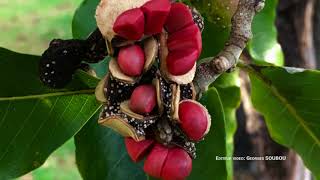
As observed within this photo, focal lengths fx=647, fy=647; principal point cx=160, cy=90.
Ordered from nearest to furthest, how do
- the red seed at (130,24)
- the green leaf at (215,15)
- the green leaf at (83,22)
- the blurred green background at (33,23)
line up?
the red seed at (130,24) < the green leaf at (215,15) < the green leaf at (83,22) < the blurred green background at (33,23)

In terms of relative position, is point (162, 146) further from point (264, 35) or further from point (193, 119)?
point (264, 35)

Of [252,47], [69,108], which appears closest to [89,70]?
[69,108]

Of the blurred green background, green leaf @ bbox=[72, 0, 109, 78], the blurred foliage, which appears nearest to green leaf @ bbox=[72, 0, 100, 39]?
green leaf @ bbox=[72, 0, 109, 78]

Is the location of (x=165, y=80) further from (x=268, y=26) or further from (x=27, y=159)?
(x=268, y=26)

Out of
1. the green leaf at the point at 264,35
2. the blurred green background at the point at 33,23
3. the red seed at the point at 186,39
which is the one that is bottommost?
the blurred green background at the point at 33,23

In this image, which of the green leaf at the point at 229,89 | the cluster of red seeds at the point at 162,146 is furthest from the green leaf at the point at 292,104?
the cluster of red seeds at the point at 162,146

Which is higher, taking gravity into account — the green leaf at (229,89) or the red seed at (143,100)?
the red seed at (143,100)

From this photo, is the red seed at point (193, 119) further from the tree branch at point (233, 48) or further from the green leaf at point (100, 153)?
the green leaf at point (100, 153)

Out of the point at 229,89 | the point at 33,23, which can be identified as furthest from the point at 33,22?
the point at 229,89

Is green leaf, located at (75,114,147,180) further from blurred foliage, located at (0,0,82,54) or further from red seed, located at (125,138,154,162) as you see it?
blurred foliage, located at (0,0,82,54)
